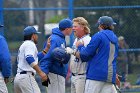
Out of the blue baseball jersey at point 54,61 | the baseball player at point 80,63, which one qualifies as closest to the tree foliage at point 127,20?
the baseball player at point 80,63

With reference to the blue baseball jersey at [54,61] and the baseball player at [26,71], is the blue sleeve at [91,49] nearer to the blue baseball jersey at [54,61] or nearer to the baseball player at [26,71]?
the blue baseball jersey at [54,61]

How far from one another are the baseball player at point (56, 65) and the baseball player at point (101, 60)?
62 cm

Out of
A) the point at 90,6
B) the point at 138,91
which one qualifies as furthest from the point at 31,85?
the point at 90,6

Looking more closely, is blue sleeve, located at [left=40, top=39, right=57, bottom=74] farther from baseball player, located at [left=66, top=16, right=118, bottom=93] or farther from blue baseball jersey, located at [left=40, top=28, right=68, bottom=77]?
baseball player, located at [left=66, top=16, right=118, bottom=93]

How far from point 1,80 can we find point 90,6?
6.46 metres

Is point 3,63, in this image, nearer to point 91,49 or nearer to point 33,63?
point 33,63

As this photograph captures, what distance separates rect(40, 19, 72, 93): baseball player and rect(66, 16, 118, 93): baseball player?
622mm

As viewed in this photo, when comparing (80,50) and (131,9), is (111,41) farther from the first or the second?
(131,9)

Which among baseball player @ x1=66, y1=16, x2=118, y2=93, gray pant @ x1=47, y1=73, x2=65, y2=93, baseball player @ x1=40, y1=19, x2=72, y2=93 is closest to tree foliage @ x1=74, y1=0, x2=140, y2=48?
baseball player @ x1=40, y1=19, x2=72, y2=93

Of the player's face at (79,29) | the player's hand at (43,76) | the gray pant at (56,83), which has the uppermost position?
the player's face at (79,29)

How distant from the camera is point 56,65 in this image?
10969mm

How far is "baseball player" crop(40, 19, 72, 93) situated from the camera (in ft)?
35.6

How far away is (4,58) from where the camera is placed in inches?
421

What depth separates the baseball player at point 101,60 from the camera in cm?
1020
